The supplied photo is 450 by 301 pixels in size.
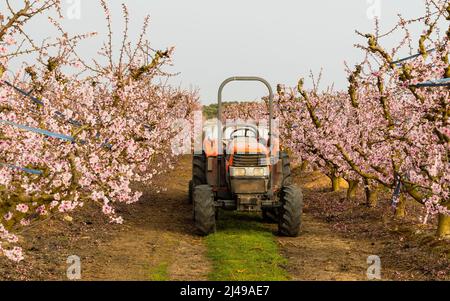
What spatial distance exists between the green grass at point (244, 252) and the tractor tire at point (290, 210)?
38 cm

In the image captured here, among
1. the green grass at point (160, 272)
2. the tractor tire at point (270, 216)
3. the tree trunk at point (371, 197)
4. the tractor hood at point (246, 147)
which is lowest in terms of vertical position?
the green grass at point (160, 272)

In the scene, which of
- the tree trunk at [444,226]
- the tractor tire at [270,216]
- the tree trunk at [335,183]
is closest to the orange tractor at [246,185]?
the tractor tire at [270,216]

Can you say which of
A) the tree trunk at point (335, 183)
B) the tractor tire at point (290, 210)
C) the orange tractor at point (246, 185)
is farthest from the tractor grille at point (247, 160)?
the tree trunk at point (335, 183)

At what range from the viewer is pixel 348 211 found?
16016 millimetres

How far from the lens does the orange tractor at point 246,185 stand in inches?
482

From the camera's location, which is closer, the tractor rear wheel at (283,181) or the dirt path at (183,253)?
the dirt path at (183,253)

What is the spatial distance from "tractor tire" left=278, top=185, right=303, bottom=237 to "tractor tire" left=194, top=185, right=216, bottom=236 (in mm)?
1435

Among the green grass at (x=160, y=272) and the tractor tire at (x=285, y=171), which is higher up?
the tractor tire at (x=285, y=171)

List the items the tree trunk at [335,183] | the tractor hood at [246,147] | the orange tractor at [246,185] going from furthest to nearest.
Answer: the tree trunk at [335,183]
the tractor hood at [246,147]
the orange tractor at [246,185]

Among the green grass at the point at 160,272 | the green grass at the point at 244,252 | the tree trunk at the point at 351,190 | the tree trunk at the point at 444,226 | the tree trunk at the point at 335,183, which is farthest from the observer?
the tree trunk at the point at 335,183

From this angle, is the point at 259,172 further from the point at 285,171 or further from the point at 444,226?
the point at 444,226

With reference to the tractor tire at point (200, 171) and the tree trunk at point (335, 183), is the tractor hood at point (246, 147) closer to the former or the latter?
the tractor tire at point (200, 171)
